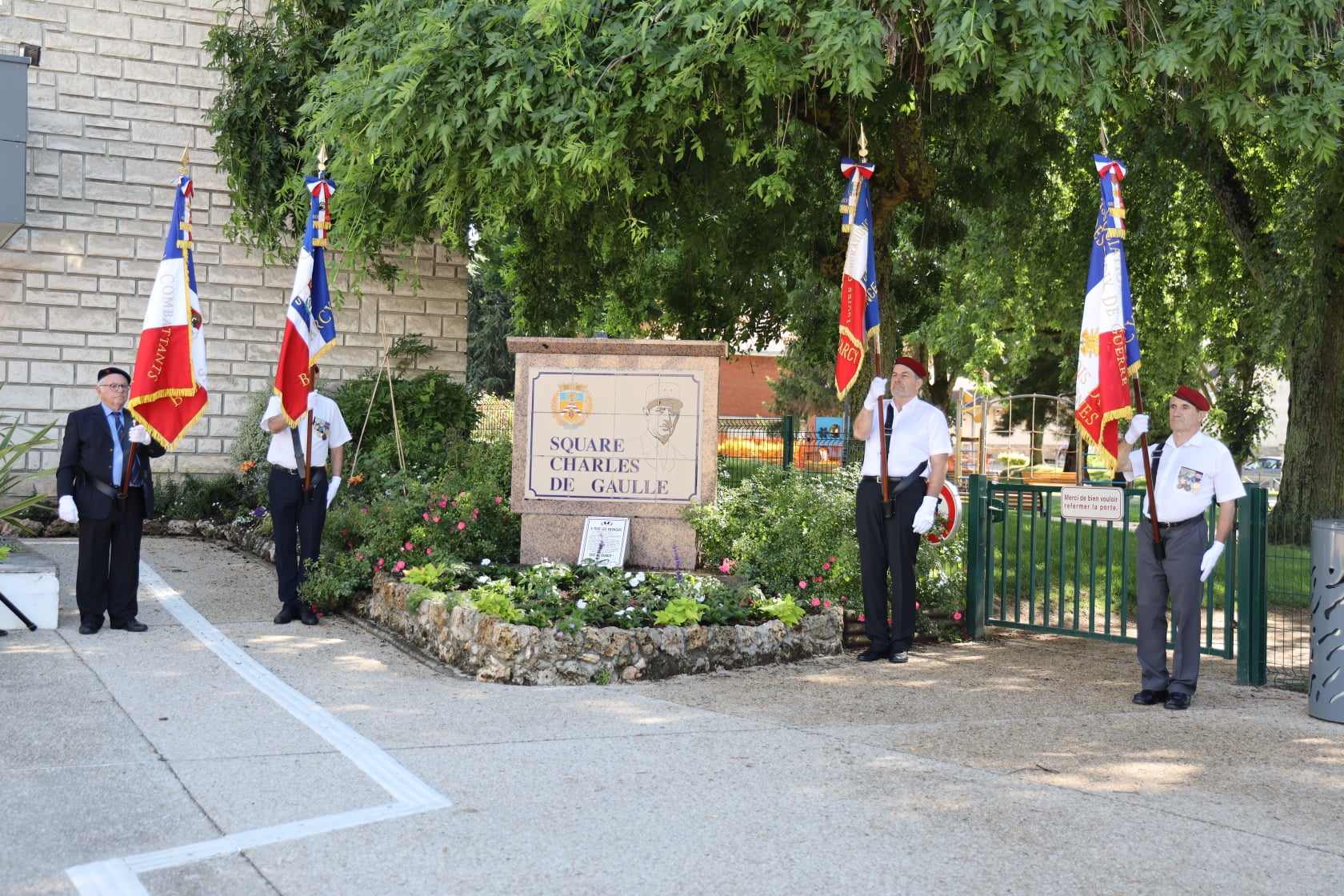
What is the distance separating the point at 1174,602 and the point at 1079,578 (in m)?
2.49

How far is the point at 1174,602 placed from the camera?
7.34 meters

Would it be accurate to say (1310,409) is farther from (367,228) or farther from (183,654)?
(183,654)

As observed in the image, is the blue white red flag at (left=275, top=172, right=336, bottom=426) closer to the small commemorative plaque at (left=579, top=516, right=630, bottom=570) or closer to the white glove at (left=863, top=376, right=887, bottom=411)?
the small commemorative plaque at (left=579, top=516, right=630, bottom=570)

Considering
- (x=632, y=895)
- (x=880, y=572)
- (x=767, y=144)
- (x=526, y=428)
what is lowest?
(x=632, y=895)

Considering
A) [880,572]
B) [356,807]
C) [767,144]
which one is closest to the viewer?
[356,807]

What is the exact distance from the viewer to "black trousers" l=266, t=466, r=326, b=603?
9.04m

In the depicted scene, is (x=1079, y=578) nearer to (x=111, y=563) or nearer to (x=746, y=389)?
(x=111, y=563)

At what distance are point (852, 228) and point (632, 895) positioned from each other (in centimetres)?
605

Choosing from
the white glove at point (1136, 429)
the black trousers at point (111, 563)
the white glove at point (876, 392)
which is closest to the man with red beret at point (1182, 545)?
the white glove at point (1136, 429)

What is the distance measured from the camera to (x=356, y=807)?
478 centimetres

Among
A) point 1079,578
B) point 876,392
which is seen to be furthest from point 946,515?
point 1079,578

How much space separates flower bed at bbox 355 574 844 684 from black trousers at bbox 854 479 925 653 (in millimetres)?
346

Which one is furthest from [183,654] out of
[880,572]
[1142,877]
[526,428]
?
[1142,877]

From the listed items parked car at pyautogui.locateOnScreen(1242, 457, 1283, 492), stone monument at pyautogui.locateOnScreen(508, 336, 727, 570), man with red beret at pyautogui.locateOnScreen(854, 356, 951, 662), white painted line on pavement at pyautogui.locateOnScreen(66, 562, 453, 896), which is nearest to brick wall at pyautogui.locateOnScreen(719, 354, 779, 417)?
parked car at pyautogui.locateOnScreen(1242, 457, 1283, 492)
